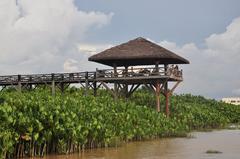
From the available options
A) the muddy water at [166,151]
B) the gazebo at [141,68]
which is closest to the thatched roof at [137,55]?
the gazebo at [141,68]

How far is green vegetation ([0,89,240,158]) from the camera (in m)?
16.7

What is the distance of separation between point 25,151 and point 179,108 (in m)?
19.7

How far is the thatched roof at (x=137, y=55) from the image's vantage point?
101 ft

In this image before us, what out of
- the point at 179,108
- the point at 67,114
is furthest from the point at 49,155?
the point at 179,108

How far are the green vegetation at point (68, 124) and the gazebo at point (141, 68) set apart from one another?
3.85 m

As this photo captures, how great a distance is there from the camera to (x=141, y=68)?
103ft

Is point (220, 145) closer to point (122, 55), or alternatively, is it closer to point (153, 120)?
point (153, 120)

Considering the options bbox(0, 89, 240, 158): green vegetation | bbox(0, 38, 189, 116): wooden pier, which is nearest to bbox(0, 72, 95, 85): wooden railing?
bbox(0, 38, 189, 116): wooden pier

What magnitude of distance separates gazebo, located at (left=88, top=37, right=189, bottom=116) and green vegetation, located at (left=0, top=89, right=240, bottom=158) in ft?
12.6

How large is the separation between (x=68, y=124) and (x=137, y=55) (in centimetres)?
1346

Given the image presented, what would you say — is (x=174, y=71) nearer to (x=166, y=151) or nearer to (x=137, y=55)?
(x=137, y=55)

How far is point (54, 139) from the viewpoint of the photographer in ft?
59.5

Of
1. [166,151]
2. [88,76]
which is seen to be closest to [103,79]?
[88,76]

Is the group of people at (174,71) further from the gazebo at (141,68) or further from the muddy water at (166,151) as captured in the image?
the muddy water at (166,151)
